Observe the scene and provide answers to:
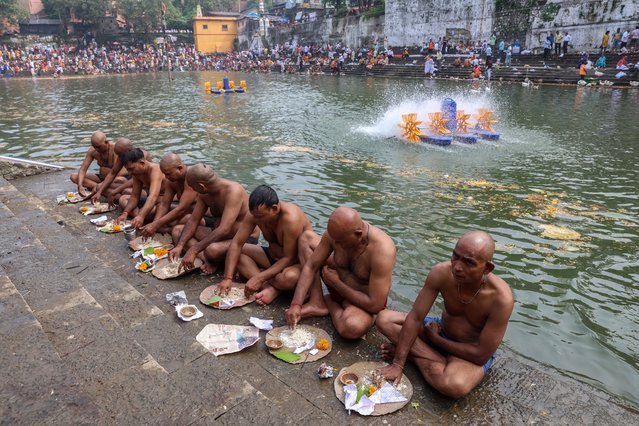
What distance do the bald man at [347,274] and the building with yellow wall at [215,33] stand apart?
67124 mm

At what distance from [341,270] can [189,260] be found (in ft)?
6.45

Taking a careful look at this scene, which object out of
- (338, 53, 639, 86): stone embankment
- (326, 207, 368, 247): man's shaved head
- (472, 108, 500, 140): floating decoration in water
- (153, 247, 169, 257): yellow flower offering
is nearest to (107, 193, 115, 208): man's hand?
(153, 247, 169, 257): yellow flower offering

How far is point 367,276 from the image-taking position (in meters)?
4.20

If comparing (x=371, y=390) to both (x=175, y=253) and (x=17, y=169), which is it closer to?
(x=175, y=253)

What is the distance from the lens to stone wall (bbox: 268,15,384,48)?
46.1 meters

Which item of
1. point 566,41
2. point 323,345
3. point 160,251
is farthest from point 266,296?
point 566,41

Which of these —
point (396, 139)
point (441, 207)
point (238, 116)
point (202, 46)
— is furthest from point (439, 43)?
point (202, 46)

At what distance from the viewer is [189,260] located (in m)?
5.27

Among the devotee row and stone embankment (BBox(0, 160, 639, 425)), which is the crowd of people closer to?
the devotee row

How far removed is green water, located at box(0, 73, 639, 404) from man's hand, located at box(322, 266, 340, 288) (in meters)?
1.24

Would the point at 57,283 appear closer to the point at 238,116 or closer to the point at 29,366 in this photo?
the point at 29,366

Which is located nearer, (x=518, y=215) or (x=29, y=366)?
(x=29, y=366)

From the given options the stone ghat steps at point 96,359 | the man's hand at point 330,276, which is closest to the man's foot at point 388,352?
the man's hand at point 330,276

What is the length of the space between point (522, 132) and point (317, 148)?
7011 millimetres
